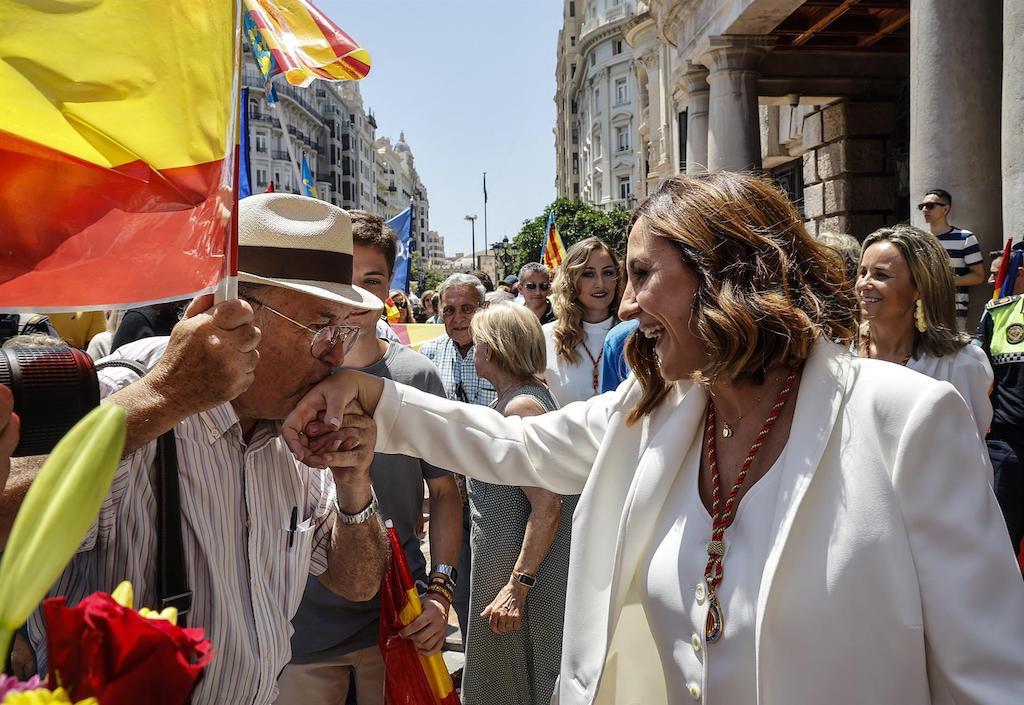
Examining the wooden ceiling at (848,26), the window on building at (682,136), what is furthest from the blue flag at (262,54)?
the window on building at (682,136)

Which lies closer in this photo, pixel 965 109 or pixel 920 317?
pixel 920 317

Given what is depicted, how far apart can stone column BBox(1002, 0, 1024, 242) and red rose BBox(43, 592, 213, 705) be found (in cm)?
639

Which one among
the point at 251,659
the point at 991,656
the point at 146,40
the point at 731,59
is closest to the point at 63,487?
the point at 146,40

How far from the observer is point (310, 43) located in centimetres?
502

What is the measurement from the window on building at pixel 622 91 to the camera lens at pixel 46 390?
2896 inches

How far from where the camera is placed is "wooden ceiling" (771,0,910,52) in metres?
11.2

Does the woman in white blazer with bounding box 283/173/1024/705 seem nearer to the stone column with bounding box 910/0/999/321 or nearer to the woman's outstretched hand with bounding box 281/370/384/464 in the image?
the woman's outstretched hand with bounding box 281/370/384/464

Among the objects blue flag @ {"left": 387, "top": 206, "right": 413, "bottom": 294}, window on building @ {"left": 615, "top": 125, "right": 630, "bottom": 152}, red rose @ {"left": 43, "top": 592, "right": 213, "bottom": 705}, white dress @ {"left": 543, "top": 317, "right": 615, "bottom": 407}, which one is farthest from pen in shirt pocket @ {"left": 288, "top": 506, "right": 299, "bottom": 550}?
window on building @ {"left": 615, "top": 125, "right": 630, "bottom": 152}

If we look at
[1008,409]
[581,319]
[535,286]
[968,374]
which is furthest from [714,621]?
[535,286]

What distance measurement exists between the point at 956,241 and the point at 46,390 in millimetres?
6928

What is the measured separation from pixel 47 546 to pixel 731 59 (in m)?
11.9

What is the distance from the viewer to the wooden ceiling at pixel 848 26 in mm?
11242

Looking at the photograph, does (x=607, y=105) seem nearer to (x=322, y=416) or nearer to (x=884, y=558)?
(x=322, y=416)

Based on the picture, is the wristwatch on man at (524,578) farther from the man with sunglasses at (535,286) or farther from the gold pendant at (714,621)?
the man with sunglasses at (535,286)
